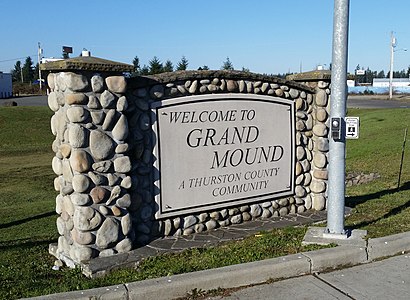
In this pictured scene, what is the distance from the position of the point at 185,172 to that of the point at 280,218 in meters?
1.71

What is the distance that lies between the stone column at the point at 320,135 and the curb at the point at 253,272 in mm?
1881

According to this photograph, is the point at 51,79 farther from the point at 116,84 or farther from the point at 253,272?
the point at 253,272

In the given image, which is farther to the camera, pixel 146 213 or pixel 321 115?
pixel 321 115

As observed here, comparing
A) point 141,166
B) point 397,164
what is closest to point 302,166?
point 141,166

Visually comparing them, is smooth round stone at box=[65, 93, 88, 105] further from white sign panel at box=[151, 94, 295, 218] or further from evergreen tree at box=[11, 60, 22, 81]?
Result: evergreen tree at box=[11, 60, 22, 81]

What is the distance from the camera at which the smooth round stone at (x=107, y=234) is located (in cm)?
523

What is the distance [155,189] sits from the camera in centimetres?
587

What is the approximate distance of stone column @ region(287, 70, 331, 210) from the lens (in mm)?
7336

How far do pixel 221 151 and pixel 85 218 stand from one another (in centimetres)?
204

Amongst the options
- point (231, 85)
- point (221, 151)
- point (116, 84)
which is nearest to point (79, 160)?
point (116, 84)

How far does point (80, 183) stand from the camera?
5062 millimetres

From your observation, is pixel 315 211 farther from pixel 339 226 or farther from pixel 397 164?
pixel 397 164

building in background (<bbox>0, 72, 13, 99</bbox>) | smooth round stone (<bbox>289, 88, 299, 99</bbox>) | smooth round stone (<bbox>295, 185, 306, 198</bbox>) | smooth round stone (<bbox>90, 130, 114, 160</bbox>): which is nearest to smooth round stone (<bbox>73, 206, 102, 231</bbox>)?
smooth round stone (<bbox>90, 130, 114, 160</bbox>)

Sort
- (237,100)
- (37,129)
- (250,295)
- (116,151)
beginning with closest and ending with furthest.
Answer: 1. (250,295)
2. (116,151)
3. (237,100)
4. (37,129)
